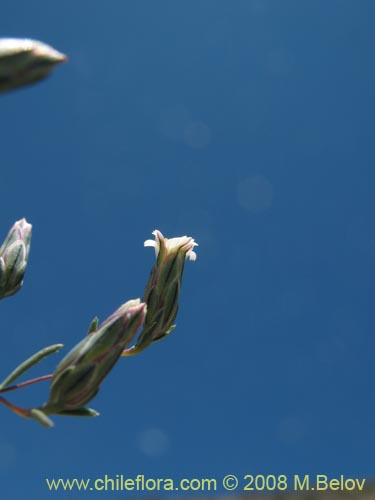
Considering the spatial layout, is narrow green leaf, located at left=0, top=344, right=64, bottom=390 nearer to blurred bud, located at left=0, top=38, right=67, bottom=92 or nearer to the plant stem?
the plant stem

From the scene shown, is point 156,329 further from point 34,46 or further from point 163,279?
point 34,46

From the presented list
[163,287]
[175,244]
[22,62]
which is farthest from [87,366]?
[22,62]

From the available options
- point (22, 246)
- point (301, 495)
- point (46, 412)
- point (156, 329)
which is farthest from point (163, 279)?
point (301, 495)

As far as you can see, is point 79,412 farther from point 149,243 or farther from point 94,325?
point 149,243

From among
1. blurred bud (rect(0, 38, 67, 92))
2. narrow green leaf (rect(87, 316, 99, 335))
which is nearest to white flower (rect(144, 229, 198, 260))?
narrow green leaf (rect(87, 316, 99, 335))

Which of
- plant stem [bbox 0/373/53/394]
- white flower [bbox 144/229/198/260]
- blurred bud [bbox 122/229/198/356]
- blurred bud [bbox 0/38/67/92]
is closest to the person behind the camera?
blurred bud [bbox 0/38/67/92]

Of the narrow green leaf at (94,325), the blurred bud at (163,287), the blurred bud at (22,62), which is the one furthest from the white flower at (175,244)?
the blurred bud at (22,62)
